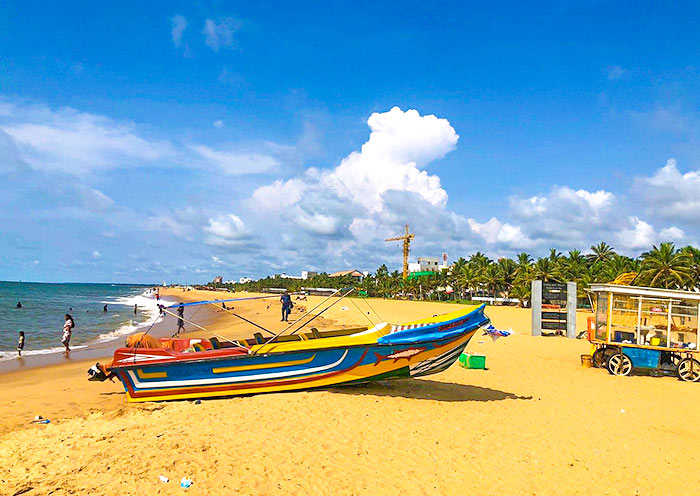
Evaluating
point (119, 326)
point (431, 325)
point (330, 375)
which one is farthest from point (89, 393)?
point (119, 326)

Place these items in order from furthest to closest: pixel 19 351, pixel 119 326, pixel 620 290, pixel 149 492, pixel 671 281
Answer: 1. pixel 671 281
2. pixel 119 326
3. pixel 19 351
4. pixel 620 290
5. pixel 149 492

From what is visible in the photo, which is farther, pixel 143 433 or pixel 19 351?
pixel 19 351

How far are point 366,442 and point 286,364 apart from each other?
8.92ft

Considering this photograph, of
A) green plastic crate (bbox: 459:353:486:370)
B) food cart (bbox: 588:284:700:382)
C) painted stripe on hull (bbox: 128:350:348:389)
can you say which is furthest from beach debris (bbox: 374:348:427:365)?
food cart (bbox: 588:284:700:382)

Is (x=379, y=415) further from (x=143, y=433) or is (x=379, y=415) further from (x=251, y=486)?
(x=143, y=433)

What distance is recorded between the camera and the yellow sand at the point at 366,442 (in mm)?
5223

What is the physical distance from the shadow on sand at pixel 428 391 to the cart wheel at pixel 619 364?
4201 millimetres

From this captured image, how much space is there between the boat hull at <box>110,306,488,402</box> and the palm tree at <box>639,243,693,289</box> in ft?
127

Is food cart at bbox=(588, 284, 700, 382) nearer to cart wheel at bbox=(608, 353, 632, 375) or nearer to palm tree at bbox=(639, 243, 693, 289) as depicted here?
cart wheel at bbox=(608, 353, 632, 375)

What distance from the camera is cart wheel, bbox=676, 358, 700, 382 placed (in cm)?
1194

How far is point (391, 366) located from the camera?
8.92 meters

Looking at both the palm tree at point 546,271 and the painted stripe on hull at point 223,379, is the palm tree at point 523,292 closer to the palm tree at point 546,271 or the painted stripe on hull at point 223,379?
the palm tree at point 546,271

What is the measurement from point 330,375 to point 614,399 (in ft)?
20.5

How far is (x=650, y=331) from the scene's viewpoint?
12195mm
